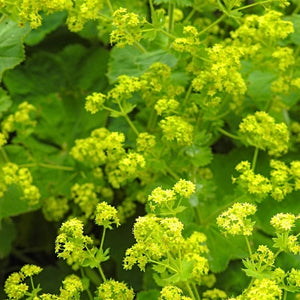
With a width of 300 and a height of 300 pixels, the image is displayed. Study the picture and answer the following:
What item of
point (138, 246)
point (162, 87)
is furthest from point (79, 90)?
point (138, 246)

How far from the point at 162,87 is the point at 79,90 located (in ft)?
2.65

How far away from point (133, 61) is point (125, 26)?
0.56 metres

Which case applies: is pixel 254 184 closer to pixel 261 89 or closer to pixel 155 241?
pixel 155 241

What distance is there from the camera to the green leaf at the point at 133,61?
6.33 feet

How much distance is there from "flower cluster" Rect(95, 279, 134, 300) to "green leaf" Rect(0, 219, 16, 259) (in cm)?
95

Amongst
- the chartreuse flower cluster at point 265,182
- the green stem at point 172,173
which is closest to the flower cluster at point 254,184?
the chartreuse flower cluster at point 265,182

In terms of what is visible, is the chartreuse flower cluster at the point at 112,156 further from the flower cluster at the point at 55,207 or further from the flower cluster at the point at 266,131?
the flower cluster at the point at 266,131

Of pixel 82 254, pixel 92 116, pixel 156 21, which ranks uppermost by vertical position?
pixel 156 21

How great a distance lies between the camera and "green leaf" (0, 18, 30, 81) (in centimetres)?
201

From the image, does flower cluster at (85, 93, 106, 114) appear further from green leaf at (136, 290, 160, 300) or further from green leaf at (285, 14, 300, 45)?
green leaf at (285, 14, 300, 45)

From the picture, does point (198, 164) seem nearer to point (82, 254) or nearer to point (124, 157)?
point (124, 157)

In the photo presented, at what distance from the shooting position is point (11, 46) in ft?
6.73

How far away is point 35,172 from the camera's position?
7.34ft

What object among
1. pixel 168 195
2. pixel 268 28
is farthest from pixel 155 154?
pixel 268 28
